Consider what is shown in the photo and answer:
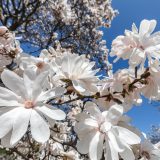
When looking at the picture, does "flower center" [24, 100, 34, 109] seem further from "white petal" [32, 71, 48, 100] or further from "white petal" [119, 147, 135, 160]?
"white petal" [119, 147, 135, 160]

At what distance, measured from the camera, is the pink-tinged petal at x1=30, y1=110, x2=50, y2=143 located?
1169 millimetres

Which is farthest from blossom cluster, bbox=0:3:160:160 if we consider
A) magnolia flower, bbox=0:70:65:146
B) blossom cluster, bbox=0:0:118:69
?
blossom cluster, bbox=0:0:118:69

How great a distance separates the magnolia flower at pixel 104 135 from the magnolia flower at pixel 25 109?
0.14 metres

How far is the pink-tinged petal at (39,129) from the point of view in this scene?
46.0 inches

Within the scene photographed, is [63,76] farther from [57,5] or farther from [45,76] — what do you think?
[57,5]

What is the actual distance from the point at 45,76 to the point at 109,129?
289mm

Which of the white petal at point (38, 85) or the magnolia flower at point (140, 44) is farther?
the magnolia flower at point (140, 44)

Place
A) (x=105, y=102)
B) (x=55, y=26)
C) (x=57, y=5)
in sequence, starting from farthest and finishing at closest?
(x=55, y=26) → (x=57, y=5) → (x=105, y=102)

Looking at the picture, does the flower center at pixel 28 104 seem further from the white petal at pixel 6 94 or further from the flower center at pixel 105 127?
the flower center at pixel 105 127

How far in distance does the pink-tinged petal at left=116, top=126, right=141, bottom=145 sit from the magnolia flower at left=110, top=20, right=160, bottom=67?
35 centimetres

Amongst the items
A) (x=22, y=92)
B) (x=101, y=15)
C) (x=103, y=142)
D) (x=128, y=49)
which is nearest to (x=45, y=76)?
(x=22, y=92)

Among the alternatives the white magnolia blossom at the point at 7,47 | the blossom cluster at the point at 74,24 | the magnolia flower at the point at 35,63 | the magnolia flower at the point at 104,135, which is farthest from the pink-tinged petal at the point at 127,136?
the blossom cluster at the point at 74,24

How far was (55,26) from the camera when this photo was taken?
10.3 m

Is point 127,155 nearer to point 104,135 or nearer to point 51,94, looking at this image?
point 104,135
